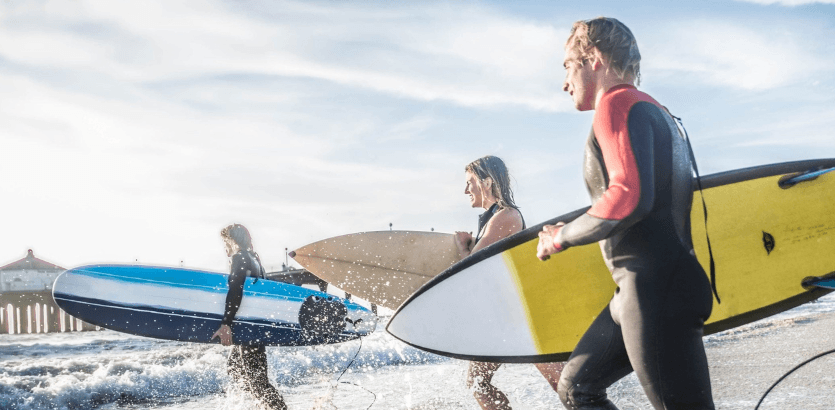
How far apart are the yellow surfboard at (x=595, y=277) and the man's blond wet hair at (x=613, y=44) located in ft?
2.98

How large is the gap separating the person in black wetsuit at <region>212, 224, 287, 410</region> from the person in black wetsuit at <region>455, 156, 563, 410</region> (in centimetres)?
147

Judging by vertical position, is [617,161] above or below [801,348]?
above

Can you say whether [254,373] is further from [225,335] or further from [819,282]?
[819,282]

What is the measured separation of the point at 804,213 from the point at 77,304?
6221 millimetres

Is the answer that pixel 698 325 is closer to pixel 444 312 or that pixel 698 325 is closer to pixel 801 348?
pixel 444 312

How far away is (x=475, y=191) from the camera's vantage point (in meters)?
3.72

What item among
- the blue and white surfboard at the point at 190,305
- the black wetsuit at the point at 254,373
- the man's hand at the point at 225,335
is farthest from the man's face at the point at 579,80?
the blue and white surfboard at the point at 190,305

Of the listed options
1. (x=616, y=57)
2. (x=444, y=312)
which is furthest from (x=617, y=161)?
(x=444, y=312)

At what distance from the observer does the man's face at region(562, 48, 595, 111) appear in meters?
1.92

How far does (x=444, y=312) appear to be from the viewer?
9.44ft

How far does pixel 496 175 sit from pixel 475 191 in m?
0.16

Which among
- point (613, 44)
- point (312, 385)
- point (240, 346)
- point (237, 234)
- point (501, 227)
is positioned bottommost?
point (312, 385)

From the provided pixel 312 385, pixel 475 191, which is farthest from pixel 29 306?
pixel 475 191

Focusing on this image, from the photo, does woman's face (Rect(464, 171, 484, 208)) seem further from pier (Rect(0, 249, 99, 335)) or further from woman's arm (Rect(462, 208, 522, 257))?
pier (Rect(0, 249, 99, 335))
